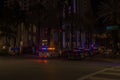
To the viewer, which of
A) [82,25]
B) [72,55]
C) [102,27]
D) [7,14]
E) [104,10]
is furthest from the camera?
[102,27]

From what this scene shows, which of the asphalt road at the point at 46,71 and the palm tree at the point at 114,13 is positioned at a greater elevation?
the palm tree at the point at 114,13

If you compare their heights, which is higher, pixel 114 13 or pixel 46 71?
pixel 114 13

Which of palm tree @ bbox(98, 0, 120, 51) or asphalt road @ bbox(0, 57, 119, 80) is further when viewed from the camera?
palm tree @ bbox(98, 0, 120, 51)

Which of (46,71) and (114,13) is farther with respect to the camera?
(114,13)

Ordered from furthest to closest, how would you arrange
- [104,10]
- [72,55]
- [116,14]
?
[104,10] → [116,14] → [72,55]

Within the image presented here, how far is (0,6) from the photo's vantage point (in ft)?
252

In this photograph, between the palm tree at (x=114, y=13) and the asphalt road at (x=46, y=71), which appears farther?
the palm tree at (x=114, y=13)

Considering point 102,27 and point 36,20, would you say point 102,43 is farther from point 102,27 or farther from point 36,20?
point 36,20

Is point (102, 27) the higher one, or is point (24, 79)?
point (102, 27)

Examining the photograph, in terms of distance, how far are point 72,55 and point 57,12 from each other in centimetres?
1922

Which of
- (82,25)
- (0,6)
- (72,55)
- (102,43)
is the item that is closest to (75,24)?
(82,25)

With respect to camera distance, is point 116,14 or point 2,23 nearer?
point 116,14

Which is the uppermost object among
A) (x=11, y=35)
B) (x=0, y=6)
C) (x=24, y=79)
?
(x=0, y=6)

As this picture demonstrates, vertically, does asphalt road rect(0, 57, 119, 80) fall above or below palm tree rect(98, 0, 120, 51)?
below
